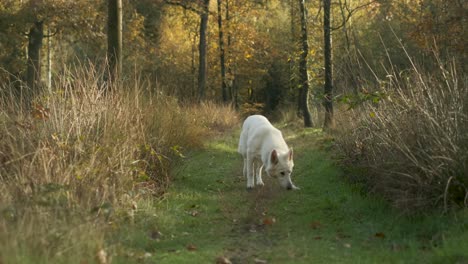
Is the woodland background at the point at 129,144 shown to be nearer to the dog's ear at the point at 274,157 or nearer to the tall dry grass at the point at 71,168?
the tall dry grass at the point at 71,168

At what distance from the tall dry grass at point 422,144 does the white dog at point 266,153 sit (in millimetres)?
1381

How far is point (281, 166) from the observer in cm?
945

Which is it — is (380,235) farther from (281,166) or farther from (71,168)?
(71,168)

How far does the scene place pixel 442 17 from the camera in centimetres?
1709

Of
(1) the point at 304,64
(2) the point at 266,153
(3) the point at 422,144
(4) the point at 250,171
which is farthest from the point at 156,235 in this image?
(1) the point at 304,64

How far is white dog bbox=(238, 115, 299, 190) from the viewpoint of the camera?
31.1ft

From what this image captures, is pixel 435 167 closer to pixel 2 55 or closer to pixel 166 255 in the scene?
pixel 166 255

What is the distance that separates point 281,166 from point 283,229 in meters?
2.40

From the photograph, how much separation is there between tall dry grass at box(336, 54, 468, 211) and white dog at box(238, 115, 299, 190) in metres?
1.38

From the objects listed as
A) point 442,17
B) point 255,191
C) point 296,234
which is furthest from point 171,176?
point 442,17

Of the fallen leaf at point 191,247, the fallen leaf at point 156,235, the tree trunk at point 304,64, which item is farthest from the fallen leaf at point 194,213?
the tree trunk at point 304,64

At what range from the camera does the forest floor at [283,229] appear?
5.71 metres

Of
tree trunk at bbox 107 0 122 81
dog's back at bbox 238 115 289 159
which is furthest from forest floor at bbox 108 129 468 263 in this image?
tree trunk at bbox 107 0 122 81

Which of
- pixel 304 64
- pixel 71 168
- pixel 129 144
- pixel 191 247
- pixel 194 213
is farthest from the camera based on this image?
pixel 304 64
